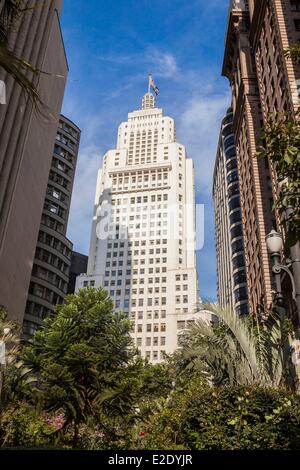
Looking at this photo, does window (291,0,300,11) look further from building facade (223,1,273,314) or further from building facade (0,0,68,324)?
building facade (0,0,68,324)

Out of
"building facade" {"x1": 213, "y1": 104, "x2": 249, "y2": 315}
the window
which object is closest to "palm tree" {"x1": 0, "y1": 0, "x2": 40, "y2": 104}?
the window

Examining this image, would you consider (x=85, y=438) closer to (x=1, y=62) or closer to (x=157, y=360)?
(x=1, y=62)

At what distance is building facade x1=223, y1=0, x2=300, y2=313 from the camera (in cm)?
4113

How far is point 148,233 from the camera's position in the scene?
12350cm

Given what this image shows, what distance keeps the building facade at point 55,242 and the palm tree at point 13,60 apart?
200 feet

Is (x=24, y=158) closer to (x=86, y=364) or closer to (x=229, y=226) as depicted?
(x=86, y=364)

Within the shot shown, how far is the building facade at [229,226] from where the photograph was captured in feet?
279

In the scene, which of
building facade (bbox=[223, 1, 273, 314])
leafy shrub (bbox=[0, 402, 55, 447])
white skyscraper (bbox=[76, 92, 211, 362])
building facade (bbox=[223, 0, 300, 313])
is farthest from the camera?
white skyscraper (bbox=[76, 92, 211, 362])

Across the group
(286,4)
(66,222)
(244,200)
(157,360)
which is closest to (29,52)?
(286,4)

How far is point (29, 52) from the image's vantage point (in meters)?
47.1

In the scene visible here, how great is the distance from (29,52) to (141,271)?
78106 millimetres

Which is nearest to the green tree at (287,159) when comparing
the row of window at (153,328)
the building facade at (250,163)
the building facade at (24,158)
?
the building facade at (24,158)

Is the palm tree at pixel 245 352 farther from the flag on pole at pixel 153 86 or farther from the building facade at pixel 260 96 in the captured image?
the flag on pole at pixel 153 86

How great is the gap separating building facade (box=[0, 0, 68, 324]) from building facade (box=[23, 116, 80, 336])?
268 inches
